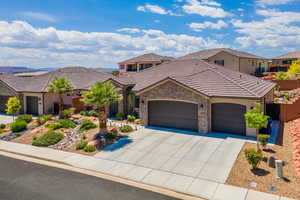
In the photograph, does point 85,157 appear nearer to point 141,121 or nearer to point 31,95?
point 141,121

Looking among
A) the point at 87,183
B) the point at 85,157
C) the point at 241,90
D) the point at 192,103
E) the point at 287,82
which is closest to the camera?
the point at 87,183

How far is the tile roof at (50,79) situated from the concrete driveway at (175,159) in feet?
34.9

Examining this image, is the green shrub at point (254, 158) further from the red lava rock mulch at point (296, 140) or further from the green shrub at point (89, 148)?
the green shrub at point (89, 148)

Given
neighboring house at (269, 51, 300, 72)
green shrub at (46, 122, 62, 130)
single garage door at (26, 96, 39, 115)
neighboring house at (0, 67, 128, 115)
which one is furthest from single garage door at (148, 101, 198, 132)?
neighboring house at (269, 51, 300, 72)

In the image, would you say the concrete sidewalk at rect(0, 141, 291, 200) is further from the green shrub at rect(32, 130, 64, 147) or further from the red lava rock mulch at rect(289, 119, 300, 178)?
the red lava rock mulch at rect(289, 119, 300, 178)

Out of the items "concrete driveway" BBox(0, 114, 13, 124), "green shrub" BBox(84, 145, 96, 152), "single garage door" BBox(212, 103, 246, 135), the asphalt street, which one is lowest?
the asphalt street

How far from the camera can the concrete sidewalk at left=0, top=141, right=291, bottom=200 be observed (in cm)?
1013

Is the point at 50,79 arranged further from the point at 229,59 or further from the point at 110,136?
the point at 229,59

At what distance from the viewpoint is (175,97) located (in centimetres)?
1997

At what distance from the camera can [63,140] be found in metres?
18.5

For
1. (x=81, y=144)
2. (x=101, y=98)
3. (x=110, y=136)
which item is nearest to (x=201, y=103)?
(x=110, y=136)

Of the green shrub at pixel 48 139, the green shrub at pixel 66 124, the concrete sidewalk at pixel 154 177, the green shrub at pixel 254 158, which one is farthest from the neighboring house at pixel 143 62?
the green shrub at pixel 254 158

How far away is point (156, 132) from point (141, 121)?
2821 millimetres

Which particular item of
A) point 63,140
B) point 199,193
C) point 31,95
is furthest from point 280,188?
point 31,95
